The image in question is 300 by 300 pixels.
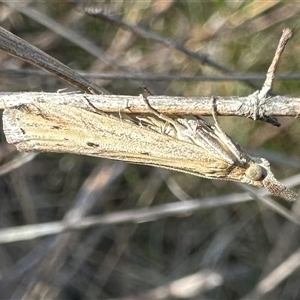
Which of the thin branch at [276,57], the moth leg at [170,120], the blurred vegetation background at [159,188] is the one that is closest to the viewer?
the thin branch at [276,57]

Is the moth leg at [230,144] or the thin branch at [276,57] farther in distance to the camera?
the moth leg at [230,144]

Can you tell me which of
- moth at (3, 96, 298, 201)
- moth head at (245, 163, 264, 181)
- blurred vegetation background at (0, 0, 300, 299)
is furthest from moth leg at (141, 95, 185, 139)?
blurred vegetation background at (0, 0, 300, 299)

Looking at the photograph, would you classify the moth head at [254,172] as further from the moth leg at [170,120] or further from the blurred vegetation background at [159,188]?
the blurred vegetation background at [159,188]

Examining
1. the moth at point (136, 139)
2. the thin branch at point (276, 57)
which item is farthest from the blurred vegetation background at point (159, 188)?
the thin branch at point (276, 57)

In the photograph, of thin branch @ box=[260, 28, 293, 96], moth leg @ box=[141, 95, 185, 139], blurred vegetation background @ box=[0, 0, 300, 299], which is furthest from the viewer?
blurred vegetation background @ box=[0, 0, 300, 299]

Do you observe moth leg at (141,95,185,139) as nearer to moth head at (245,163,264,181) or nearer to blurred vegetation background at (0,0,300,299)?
moth head at (245,163,264,181)

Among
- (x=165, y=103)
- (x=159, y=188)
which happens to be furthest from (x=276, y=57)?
(x=159, y=188)

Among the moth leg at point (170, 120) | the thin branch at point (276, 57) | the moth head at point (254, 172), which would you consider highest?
the moth leg at point (170, 120)

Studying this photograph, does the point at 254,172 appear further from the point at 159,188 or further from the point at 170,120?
the point at 159,188
